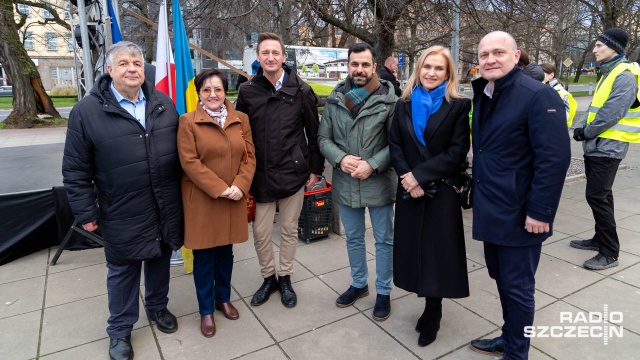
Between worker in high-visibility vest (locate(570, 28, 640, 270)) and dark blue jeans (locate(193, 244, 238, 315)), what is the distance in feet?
10.8

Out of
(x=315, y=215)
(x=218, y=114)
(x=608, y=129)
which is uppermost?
(x=218, y=114)

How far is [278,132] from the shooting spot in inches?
123

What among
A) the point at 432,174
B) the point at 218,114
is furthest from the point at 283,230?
the point at 432,174

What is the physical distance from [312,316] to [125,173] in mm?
1708

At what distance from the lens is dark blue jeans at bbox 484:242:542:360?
7.82 ft

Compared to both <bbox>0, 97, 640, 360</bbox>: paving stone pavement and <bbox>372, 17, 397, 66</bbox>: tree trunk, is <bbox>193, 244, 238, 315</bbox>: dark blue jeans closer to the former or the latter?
<bbox>0, 97, 640, 360</bbox>: paving stone pavement

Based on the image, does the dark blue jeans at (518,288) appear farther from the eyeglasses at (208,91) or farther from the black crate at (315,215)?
the black crate at (315,215)

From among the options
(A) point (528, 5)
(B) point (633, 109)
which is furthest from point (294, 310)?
(A) point (528, 5)

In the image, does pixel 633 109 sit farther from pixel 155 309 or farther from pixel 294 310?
pixel 155 309

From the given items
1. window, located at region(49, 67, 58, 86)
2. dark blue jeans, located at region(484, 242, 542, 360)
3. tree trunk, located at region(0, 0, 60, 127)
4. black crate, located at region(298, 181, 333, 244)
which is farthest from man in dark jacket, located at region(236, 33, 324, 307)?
window, located at region(49, 67, 58, 86)

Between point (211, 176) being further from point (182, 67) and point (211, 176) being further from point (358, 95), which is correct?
point (182, 67)

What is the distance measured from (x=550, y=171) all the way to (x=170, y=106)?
2.36m

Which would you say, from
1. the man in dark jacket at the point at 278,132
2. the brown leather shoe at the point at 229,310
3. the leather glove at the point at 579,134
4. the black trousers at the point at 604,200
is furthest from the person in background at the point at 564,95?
the brown leather shoe at the point at 229,310

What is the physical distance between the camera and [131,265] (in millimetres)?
2814
